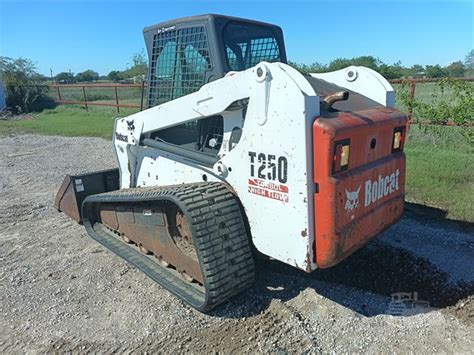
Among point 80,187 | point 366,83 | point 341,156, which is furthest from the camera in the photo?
point 80,187

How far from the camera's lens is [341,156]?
8.71ft

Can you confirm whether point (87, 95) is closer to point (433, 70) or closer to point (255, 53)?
point (433, 70)

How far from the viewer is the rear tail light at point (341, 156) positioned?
2.61 metres

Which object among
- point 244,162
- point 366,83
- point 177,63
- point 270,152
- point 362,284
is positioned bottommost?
point 362,284

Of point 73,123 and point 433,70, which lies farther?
point 73,123

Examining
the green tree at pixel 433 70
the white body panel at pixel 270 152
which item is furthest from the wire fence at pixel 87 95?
the white body panel at pixel 270 152

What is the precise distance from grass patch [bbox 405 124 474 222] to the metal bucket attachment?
407cm

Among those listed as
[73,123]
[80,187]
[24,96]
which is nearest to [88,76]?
[24,96]

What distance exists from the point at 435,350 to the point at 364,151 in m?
1.40

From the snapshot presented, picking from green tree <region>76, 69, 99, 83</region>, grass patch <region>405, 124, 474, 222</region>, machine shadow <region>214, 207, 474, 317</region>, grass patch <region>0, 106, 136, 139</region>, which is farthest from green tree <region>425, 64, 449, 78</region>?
green tree <region>76, 69, 99, 83</region>

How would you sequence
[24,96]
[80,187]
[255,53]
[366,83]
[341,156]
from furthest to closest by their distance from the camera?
[24,96]
[80,187]
[255,53]
[366,83]
[341,156]

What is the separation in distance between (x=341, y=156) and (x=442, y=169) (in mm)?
5105

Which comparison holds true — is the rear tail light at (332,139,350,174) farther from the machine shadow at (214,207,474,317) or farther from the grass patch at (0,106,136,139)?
the grass patch at (0,106,136,139)

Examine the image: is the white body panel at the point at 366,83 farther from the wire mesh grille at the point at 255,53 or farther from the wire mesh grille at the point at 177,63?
the wire mesh grille at the point at 177,63
